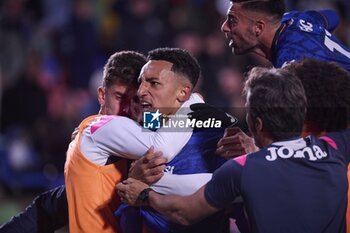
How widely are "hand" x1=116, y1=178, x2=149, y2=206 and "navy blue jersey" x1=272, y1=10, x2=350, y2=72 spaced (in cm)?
126

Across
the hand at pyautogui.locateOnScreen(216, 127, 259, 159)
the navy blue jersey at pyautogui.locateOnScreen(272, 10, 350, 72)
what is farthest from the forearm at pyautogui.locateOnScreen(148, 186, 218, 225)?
the navy blue jersey at pyautogui.locateOnScreen(272, 10, 350, 72)

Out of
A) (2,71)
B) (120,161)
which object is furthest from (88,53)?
(120,161)

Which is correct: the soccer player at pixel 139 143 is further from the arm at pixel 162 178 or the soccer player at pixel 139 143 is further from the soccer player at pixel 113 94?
the soccer player at pixel 113 94

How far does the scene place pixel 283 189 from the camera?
12.6ft

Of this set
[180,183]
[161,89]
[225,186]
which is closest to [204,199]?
[225,186]

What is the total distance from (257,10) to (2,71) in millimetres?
5857

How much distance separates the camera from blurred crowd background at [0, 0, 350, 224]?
9.93 meters

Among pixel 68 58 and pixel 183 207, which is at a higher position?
pixel 183 207

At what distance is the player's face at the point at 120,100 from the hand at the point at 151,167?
18.8 inches

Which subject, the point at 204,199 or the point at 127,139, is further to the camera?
the point at 127,139

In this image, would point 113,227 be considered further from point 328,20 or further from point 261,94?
point 328,20

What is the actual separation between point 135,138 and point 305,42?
4.69 feet

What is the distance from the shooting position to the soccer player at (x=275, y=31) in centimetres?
513

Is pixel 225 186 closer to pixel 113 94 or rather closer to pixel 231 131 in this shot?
pixel 231 131
